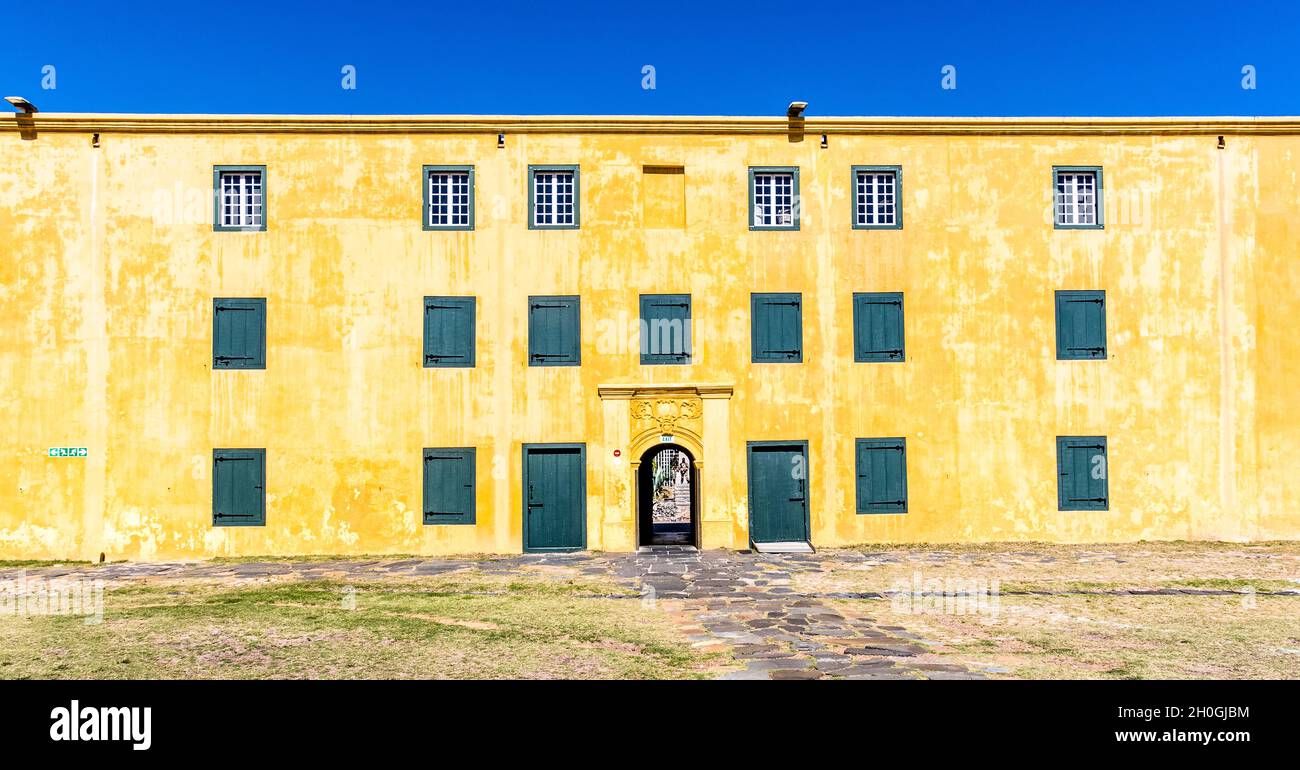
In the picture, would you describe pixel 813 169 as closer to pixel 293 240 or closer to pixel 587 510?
pixel 587 510

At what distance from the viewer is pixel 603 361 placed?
18.1 meters

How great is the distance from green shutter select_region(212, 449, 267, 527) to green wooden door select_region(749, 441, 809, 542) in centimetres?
975

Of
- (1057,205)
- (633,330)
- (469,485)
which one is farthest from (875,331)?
(469,485)

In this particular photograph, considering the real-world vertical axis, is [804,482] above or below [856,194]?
below

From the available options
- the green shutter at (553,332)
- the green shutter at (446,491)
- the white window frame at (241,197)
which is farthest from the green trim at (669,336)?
the white window frame at (241,197)

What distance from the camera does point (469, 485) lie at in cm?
1777

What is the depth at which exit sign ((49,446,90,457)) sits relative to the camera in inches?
687

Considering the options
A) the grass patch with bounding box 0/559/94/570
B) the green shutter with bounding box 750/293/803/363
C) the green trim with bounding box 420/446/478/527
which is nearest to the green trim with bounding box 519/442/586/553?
the green trim with bounding box 420/446/478/527

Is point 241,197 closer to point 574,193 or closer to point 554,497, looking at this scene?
point 574,193

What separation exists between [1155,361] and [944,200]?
552 cm

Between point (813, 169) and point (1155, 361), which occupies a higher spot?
point (813, 169)

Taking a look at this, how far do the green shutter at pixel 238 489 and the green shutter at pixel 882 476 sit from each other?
1194cm

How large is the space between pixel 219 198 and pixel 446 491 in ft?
24.6
